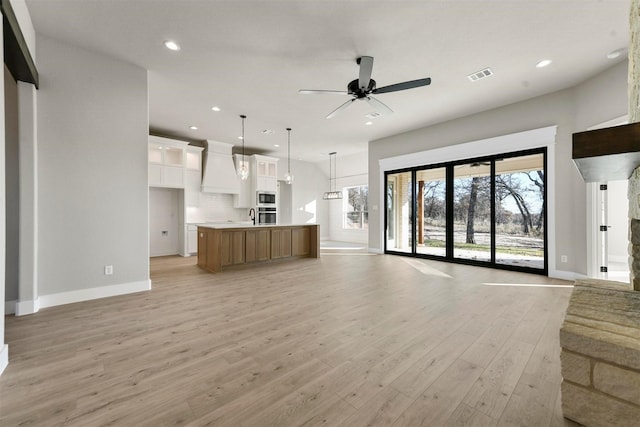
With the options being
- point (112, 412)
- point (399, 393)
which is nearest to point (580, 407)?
point (399, 393)

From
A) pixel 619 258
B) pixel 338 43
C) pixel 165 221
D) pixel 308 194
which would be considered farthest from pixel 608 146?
pixel 308 194

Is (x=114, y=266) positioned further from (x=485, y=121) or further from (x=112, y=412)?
(x=485, y=121)

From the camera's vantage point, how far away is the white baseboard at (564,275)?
14.3ft

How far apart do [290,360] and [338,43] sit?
3353 millimetres

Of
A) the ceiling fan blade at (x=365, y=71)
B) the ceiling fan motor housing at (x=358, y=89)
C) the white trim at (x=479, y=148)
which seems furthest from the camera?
the white trim at (x=479, y=148)

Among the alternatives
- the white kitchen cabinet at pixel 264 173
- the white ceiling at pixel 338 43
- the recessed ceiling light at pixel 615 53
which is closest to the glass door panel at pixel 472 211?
the white ceiling at pixel 338 43

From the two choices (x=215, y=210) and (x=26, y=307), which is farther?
(x=215, y=210)

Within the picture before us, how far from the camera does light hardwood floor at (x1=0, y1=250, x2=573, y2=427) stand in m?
1.50

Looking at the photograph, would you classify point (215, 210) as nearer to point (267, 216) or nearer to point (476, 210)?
point (267, 216)

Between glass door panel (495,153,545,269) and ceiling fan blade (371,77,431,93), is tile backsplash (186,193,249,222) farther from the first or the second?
glass door panel (495,153,545,269)

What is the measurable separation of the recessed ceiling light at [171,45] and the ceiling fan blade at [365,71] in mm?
2221

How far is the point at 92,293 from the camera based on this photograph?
11.3 ft

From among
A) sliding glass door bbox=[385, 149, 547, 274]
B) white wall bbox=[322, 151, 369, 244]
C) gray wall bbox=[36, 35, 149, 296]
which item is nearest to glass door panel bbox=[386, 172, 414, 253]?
sliding glass door bbox=[385, 149, 547, 274]

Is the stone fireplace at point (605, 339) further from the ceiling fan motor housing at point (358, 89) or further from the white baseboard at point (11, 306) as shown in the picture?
the white baseboard at point (11, 306)
